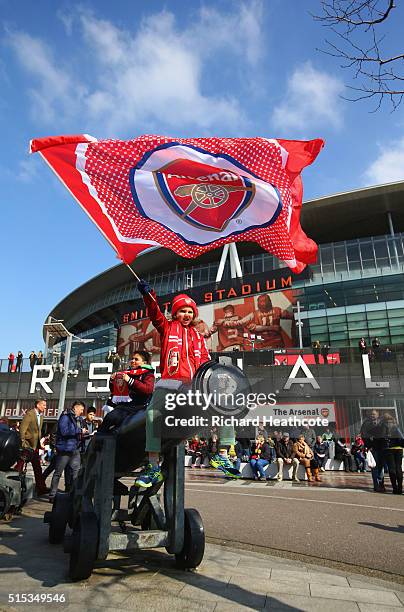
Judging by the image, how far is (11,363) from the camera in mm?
31797

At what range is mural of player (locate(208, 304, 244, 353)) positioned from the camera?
36.9 metres

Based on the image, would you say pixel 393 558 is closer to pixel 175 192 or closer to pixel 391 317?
pixel 175 192

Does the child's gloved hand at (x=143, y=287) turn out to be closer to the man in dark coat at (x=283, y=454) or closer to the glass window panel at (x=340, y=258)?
the man in dark coat at (x=283, y=454)

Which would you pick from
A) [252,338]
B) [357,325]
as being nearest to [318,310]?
[357,325]

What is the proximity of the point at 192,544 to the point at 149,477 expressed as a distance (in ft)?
2.63

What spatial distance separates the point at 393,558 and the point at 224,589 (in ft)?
7.52

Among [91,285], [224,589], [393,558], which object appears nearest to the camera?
[224,589]

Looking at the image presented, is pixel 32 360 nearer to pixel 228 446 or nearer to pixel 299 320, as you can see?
pixel 299 320

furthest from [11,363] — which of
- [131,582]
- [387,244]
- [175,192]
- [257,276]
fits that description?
[387,244]

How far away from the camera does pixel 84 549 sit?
10.4 feet

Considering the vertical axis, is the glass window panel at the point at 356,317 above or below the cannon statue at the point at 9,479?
above

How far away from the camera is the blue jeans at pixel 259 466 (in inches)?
539

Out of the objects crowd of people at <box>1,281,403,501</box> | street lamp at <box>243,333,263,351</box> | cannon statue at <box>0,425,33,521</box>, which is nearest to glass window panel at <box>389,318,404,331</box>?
street lamp at <box>243,333,263,351</box>

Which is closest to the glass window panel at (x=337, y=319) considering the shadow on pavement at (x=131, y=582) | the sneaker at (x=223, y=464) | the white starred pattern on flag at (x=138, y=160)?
the white starred pattern on flag at (x=138, y=160)
